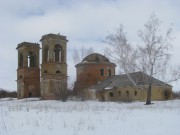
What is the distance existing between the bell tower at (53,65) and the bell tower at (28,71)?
387cm

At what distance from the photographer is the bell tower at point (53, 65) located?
177 feet

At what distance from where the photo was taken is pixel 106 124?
1122 cm

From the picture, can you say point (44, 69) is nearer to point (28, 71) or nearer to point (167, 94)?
point (28, 71)

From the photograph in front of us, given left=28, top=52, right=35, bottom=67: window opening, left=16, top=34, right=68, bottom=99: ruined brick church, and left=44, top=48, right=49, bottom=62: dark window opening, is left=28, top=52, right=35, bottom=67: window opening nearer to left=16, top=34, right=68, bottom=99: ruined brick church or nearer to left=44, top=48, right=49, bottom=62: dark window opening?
left=16, top=34, right=68, bottom=99: ruined brick church

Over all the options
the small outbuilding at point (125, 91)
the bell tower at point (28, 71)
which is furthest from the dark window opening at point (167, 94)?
the bell tower at point (28, 71)

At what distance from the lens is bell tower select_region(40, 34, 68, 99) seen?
54.0 metres

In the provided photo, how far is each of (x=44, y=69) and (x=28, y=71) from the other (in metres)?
4.57

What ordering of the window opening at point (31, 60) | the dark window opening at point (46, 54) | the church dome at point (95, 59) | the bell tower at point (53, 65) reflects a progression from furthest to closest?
the window opening at point (31, 60), the church dome at point (95, 59), the dark window opening at point (46, 54), the bell tower at point (53, 65)

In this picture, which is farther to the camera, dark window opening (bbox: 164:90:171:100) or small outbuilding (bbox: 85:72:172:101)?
dark window opening (bbox: 164:90:171:100)

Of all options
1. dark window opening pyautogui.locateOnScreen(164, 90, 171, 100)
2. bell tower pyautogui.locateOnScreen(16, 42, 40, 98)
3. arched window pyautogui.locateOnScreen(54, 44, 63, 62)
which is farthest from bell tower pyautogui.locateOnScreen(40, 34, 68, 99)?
dark window opening pyautogui.locateOnScreen(164, 90, 171, 100)

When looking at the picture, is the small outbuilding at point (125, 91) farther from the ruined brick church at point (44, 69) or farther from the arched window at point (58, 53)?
the arched window at point (58, 53)

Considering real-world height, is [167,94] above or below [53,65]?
below

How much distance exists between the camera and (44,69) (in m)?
55.7

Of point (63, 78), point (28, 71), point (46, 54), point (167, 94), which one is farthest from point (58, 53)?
point (167, 94)
